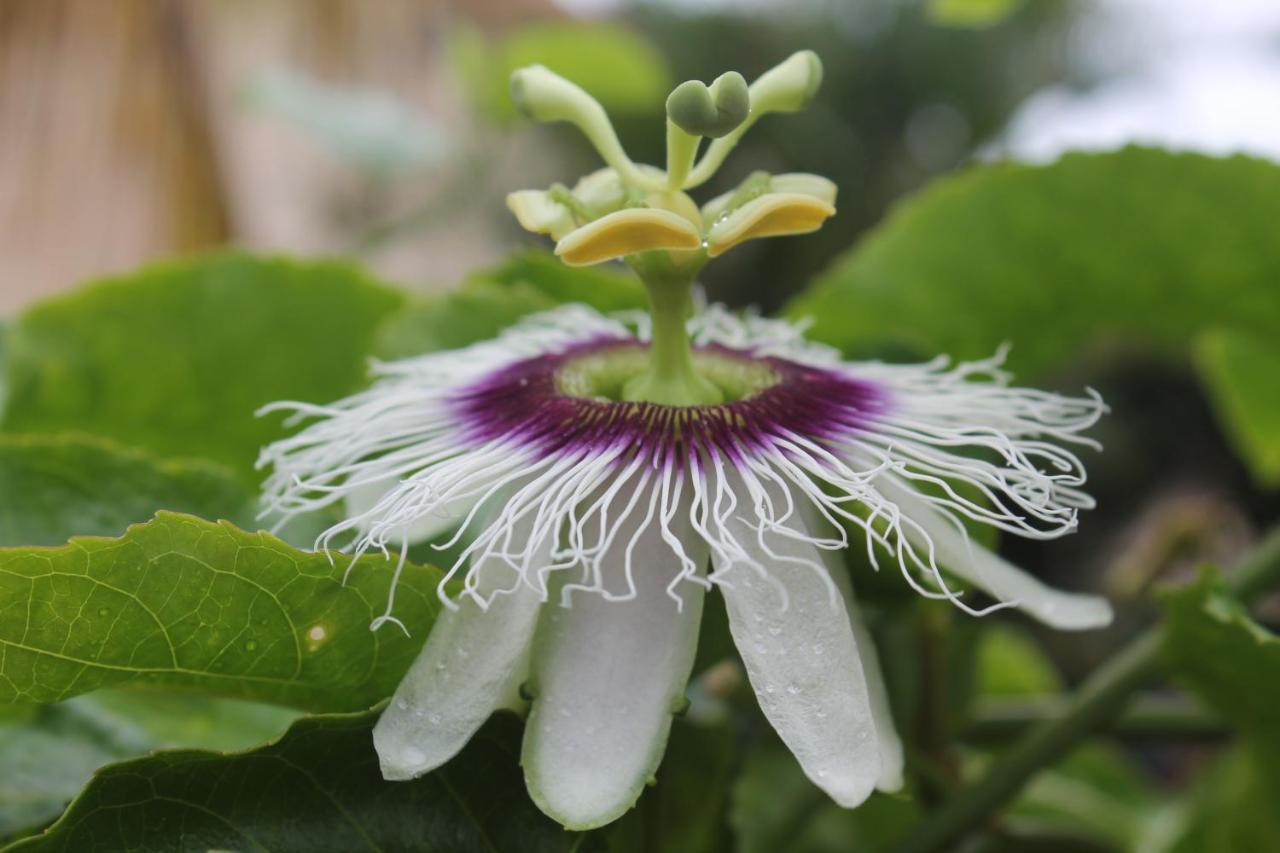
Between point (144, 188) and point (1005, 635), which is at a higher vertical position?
point (144, 188)

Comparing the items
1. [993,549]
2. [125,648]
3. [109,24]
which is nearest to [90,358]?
[125,648]

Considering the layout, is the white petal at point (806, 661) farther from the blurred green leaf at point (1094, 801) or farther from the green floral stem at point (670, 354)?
the blurred green leaf at point (1094, 801)

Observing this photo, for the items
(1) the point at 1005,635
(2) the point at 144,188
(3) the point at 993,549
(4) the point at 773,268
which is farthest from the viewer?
(4) the point at 773,268

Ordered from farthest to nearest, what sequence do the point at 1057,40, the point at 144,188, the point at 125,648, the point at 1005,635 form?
the point at 1057,40
the point at 144,188
the point at 1005,635
the point at 125,648

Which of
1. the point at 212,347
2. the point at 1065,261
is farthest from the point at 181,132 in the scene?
the point at 1065,261

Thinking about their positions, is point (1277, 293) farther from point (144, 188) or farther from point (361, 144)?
point (144, 188)

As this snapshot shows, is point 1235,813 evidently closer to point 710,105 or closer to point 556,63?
point 710,105

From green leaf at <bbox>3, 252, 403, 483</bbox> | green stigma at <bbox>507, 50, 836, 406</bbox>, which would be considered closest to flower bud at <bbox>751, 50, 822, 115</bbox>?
green stigma at <bbox>507, 50, 836, 406</bbox>

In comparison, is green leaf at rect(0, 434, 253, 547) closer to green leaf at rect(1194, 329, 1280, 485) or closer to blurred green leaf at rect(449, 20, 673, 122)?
green leaf at rect(1194, 329, 1280, 485)
